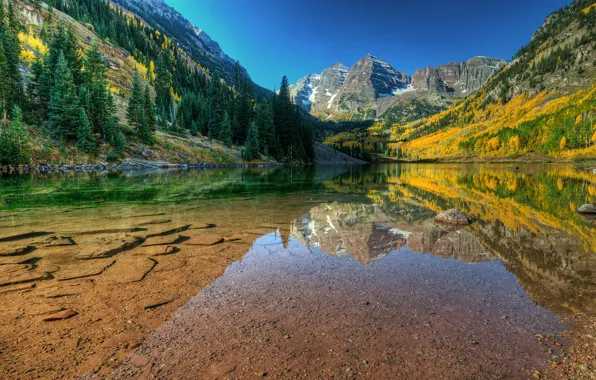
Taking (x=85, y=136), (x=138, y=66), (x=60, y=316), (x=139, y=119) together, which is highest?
(x=138, y=66)

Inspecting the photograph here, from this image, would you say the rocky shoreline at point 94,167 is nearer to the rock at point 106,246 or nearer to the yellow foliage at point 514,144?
the rock at point 106,246

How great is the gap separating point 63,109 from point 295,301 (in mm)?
72275

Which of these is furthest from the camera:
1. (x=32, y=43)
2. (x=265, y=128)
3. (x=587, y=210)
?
(x=265, y=128)

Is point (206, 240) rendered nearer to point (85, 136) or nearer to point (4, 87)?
point (85, 136)

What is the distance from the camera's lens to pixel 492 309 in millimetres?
5988

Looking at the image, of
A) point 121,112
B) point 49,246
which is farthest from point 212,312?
point 121,112

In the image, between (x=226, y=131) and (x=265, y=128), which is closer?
(x=226, y=131)

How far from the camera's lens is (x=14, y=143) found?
1903 inches

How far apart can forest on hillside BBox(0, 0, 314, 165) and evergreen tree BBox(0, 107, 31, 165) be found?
0.12 m

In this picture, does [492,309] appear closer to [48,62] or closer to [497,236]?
[497,236]

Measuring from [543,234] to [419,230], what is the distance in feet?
16.0

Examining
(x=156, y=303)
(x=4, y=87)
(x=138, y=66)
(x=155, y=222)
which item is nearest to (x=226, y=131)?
(x=4, y=87)

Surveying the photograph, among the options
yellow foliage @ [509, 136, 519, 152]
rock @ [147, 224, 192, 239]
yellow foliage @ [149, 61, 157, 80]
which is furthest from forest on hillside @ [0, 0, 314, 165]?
yellow foliage @ [509, 136, 519, 152]

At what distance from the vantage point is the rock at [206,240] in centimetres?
1079
